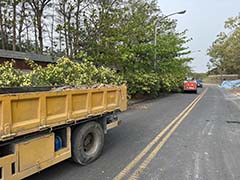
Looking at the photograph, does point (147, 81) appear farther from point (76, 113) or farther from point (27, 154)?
point (27, 154)

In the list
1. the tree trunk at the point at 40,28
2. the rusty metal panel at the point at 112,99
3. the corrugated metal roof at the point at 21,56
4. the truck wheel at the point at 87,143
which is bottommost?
the truck wheel at the point at 87,143

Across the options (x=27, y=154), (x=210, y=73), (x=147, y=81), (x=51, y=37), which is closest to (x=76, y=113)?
(x=27, y=154)

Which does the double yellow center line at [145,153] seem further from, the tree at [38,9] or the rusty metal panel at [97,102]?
the tree at [38,9]

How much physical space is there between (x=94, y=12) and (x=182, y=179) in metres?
16.2

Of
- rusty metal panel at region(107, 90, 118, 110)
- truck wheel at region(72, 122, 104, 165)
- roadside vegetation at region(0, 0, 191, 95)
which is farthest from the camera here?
roadside vegetation at region(0, 0, 191, 95)

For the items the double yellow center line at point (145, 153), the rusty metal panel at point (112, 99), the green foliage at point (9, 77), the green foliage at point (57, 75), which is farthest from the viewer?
the green foliage at point (57, 75)

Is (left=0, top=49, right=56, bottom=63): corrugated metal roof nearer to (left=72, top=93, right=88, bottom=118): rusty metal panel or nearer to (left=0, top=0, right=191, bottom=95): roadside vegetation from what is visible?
(left=0, top=0, right=191, bottom=95): roadside vegetation

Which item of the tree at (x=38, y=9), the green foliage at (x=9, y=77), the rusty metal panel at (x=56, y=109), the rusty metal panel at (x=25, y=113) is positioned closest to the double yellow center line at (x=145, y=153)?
the rusty metal panel at (x=56, y=109)

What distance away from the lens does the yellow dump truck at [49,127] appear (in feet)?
13.0

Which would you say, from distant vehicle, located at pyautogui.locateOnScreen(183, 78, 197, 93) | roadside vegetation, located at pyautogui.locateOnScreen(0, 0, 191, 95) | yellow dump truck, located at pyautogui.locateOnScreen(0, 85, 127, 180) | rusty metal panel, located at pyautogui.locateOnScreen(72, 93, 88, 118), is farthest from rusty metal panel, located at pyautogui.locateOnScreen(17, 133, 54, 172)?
distant vehicle, located at pyautogui.locateOnScreen(183, 78, 197, 93)

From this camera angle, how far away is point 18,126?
4051mm

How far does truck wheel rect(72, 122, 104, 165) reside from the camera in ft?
18.4

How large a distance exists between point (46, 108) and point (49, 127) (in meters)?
0.31

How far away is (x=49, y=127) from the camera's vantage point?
4668 millimetres
